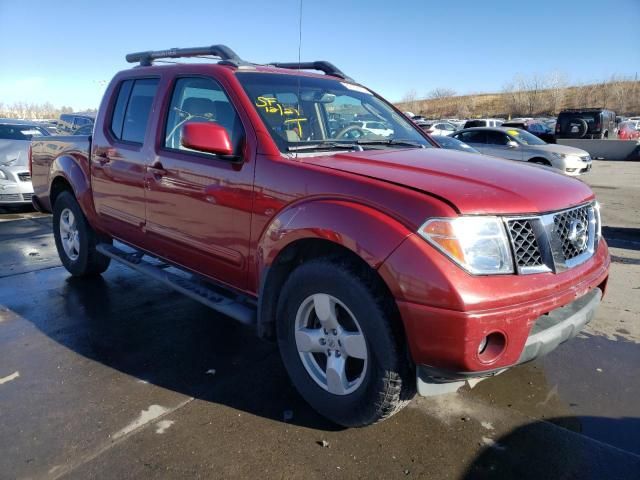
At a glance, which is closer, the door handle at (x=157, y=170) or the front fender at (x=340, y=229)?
the front fender at (x=340, y=229)

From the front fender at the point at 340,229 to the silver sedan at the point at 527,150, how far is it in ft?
43.4

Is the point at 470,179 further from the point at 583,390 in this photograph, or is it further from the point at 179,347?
the point at 179,347

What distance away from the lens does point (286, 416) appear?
2.84 m

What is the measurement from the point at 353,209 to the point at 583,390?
1.97m

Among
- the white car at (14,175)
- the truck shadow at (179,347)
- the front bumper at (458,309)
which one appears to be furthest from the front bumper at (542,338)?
the white car at (14,175)

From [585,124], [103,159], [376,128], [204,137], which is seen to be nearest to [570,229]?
[376,128]

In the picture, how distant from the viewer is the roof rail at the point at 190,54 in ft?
11.7

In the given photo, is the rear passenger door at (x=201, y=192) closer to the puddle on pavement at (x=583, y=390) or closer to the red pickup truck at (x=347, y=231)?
the red pickup truck at (x=347, y=231)

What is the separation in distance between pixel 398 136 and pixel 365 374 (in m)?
1.85

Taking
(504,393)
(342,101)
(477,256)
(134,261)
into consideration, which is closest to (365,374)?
(477,256)

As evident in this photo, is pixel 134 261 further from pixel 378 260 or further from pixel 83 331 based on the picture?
pixel 378 260

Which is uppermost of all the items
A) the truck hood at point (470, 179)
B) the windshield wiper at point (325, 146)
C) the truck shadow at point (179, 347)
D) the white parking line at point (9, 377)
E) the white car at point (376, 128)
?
the white car at point (376, 128)

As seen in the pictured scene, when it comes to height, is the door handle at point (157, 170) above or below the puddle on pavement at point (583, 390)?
above

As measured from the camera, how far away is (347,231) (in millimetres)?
2379
